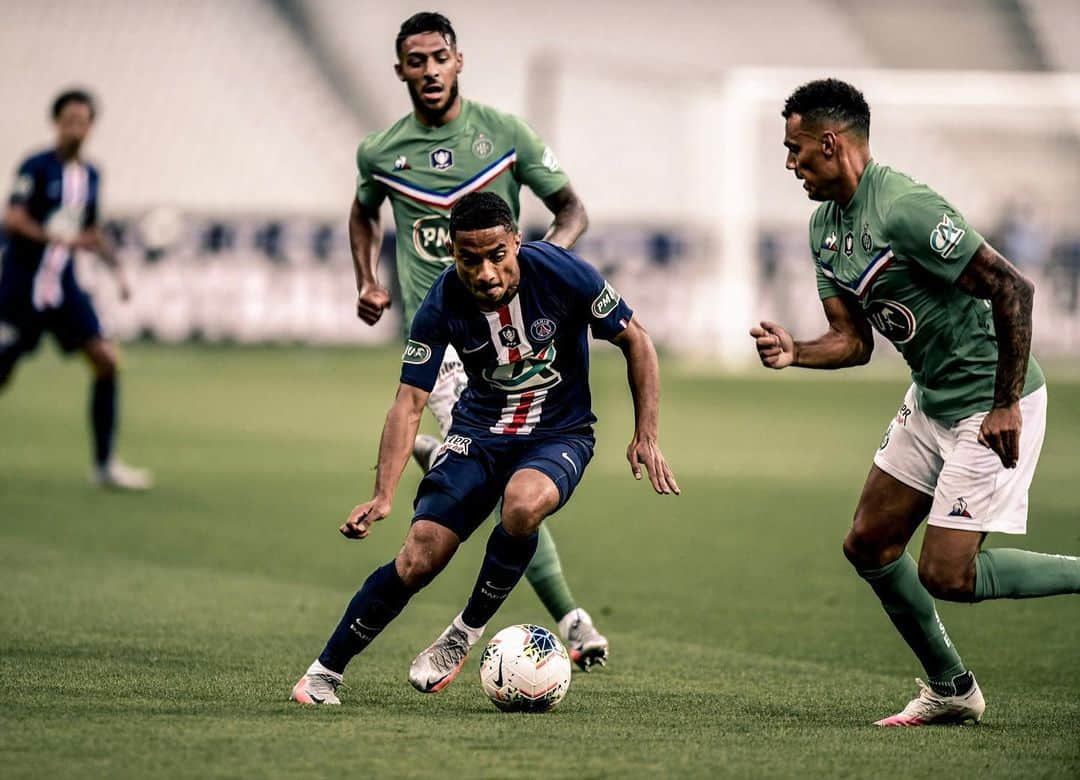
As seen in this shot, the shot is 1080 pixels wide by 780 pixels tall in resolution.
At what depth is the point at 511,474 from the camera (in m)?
6.20

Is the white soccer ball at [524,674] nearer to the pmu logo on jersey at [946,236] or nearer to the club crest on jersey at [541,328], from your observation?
the club crest on jersey at [541,328]

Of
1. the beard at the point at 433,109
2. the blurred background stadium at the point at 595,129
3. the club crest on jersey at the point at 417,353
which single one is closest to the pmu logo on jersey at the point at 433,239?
the beard at the point at 433,109

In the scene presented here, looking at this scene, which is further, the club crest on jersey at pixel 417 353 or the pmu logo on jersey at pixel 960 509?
the club crest on jersey at pixel 417 353

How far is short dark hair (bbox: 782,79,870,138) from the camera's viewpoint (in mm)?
5848

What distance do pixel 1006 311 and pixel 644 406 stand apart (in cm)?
128

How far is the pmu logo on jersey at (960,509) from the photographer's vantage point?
5.79 meters

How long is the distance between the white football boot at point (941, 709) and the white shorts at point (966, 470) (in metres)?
0.57

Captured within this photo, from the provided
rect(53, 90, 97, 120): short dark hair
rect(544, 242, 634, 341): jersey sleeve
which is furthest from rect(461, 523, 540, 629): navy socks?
rect(53, 90, 97, 120): short dark hair

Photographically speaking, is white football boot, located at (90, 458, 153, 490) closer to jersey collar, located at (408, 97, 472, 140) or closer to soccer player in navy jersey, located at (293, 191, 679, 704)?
jersey collar, located at (408, 97, 472, 140)

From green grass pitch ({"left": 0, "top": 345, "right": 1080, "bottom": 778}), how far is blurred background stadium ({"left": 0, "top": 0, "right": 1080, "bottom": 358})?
9.48 m

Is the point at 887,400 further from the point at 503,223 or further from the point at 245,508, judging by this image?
the point at 503,223

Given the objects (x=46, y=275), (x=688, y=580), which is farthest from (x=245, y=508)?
(x=688, y=580)

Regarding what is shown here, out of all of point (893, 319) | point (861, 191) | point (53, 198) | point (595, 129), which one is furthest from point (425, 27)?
point (595, 129)

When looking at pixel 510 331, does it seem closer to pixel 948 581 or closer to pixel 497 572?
pixel 497 572
